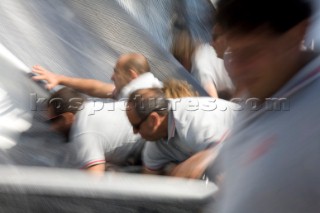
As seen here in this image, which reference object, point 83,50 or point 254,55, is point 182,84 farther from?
point 254,55

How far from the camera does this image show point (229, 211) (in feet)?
1.74

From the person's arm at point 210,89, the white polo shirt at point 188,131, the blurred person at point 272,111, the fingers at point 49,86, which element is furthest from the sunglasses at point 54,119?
the blurred person at point 272,111

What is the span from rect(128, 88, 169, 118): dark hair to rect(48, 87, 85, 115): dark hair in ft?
0.44

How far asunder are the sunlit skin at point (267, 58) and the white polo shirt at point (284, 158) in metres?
0.02

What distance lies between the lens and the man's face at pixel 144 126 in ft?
5.18

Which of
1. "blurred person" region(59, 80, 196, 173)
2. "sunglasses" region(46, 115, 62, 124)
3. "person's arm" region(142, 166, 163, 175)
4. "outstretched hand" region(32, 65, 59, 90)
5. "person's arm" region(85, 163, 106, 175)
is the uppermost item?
"outstretched hand" region(32, 65, 59, 90)

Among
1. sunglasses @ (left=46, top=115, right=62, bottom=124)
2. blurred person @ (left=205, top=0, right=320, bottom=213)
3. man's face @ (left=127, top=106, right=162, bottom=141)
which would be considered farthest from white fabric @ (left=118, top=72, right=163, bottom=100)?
blurred person @ (left=205, top=0, right=320, bottom=213)

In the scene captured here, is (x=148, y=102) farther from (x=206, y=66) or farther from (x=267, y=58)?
(x=267, y=58)

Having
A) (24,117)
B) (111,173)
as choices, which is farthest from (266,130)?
(24,117)

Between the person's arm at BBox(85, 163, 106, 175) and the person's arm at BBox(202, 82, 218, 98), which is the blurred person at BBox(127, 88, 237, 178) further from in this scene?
the person's arm at BBox(202, 82, 218, 98)

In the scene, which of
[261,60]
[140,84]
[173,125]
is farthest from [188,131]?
[261,60]

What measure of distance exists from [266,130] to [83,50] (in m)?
1.32

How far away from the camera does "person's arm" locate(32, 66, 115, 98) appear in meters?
1.64

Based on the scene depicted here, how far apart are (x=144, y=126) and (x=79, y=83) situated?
0.75 feet
